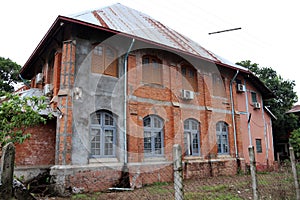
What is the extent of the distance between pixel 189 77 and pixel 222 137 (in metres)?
4.10

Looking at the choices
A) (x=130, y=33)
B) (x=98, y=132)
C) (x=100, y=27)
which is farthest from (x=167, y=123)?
(x=100, y=27)

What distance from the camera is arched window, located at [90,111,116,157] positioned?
10.2 metres

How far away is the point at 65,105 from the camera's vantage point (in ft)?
31.6

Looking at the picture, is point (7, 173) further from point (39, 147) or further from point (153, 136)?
point (153, 136)

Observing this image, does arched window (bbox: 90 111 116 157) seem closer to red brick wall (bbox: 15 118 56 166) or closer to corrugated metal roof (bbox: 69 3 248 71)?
red brick wall (bbox: 15 118 56 166)

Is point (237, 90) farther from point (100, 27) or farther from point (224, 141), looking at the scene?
point (100, 27)

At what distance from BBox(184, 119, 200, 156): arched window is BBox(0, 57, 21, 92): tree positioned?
793 inches

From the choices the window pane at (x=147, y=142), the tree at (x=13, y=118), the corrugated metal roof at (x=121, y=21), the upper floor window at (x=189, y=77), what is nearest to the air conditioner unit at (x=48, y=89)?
the corrugated metal roof at (x=121, y=21)

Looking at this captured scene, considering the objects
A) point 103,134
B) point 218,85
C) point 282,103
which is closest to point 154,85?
point 103,134

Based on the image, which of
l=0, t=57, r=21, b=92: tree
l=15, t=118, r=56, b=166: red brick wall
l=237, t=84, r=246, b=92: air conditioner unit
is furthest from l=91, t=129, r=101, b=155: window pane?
l=0, t=57, r=21, b=92: tree

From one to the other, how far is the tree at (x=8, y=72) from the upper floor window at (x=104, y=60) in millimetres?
18697

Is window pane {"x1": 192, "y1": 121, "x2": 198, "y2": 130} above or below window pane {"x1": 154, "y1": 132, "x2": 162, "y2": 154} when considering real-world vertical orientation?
above

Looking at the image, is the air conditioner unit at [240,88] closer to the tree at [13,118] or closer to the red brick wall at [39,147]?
the red brick wall at [39,147]

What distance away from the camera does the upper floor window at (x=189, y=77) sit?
46.4ft
